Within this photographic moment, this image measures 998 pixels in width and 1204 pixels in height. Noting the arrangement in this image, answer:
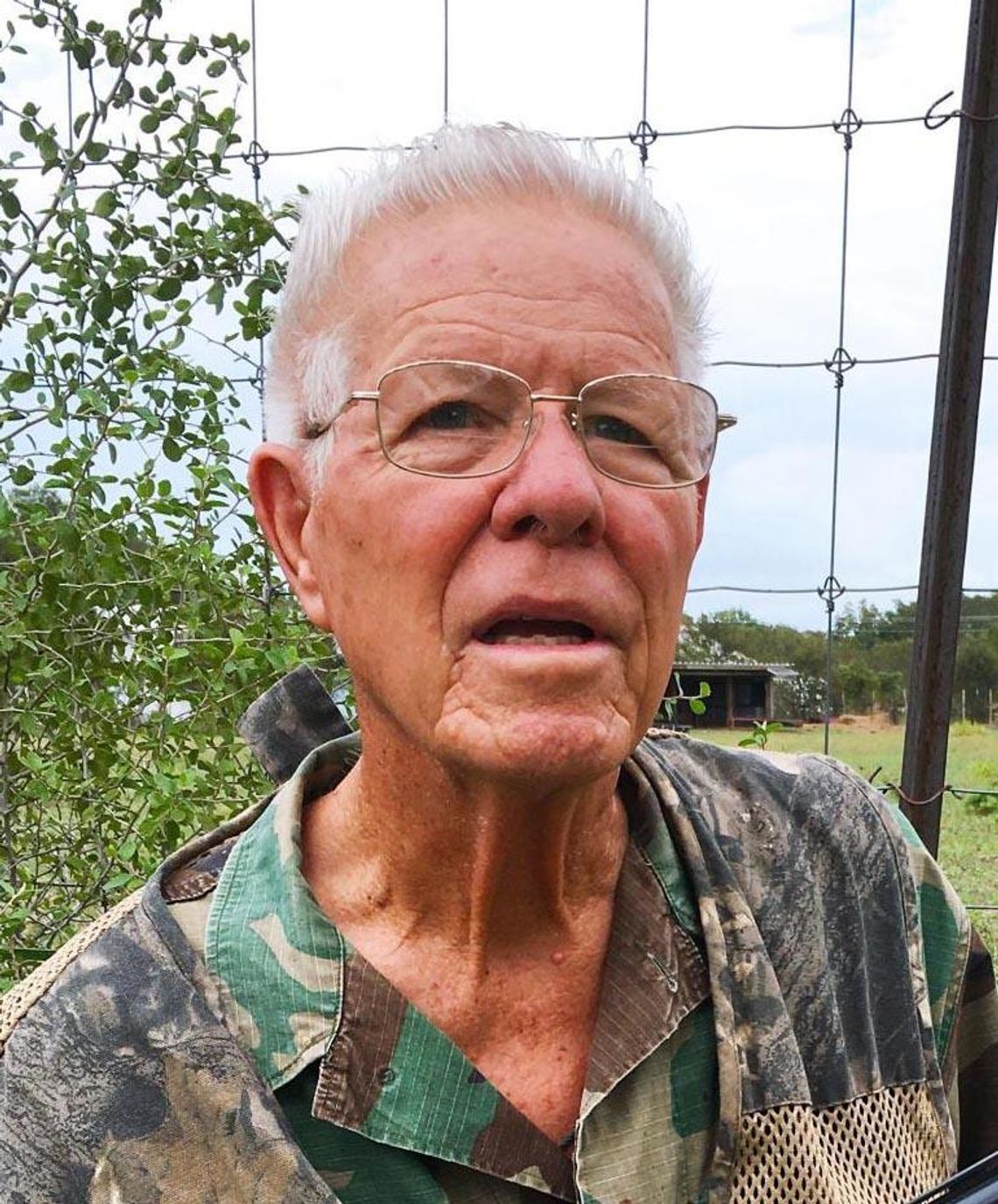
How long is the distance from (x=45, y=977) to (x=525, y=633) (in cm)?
59

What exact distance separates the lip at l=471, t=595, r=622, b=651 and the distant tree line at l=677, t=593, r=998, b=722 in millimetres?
1328

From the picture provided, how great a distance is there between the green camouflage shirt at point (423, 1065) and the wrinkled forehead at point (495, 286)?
1.76 feet

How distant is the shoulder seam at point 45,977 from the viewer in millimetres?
1387

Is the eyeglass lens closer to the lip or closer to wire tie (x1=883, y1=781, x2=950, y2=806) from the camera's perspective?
the lip

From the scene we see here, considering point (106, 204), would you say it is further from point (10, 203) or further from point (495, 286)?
point (495, 286)

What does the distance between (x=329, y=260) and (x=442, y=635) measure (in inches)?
A: 16.3

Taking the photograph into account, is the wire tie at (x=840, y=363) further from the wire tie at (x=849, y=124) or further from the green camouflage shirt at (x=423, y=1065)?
the green camouflage shirt at (x=423, y=1065)

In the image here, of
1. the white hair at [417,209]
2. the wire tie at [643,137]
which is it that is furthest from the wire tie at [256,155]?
the white hair at [417,209]

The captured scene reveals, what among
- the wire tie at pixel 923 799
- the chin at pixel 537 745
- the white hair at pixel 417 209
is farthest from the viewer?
the wire tie at pixel 923 799

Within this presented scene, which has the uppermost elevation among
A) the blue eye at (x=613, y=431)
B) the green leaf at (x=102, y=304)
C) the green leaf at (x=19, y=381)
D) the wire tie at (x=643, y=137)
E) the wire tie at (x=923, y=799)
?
the wire tie at (x=643, y=137)

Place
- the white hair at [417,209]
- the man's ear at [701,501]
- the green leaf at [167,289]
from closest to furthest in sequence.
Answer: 1. the white hair at [417,209]
2. the man's ear at [701,501]
3. the green leaf at [167,289]

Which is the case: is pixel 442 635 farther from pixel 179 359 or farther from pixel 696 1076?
pixel 179 359

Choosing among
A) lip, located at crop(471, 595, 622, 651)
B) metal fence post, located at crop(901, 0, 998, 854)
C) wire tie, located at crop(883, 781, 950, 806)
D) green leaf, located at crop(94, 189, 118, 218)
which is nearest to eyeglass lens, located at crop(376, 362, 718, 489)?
lip, located at crop(471, 595, 622, 651)

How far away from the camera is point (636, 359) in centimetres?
142
